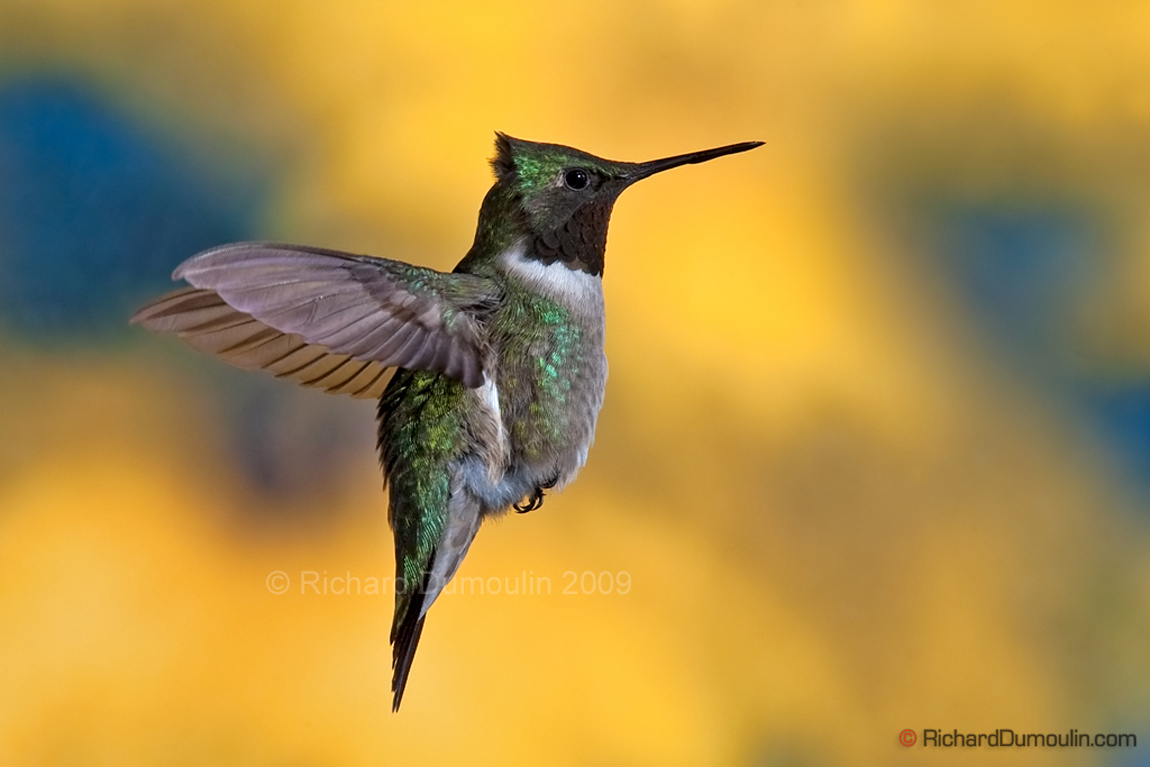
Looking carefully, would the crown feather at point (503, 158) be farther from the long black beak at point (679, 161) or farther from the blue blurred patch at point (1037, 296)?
the blue blurred patch at point (1037, 296)

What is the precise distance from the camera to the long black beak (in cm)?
63

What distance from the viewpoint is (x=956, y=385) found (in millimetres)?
1494

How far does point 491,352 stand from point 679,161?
0.55ft

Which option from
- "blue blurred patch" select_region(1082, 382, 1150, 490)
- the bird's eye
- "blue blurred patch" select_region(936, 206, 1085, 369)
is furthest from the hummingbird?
"blue blurred patch" select_region(1082, 382, 1150, 490)

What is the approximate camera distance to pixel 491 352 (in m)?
0.71

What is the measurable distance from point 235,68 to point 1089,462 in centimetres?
121

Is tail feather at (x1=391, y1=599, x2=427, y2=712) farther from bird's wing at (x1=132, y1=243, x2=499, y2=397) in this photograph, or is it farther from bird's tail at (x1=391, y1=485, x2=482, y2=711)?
bird's wing at (x1=132, y1=243, x2=499, y2=397)

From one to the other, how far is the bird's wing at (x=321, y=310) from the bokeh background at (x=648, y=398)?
62 cm

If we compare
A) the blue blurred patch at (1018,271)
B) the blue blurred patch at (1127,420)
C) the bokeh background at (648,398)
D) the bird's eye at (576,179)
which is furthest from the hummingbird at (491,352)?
the blue blurred patch at (1127,420)

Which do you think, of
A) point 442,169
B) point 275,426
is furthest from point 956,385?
point 275,426

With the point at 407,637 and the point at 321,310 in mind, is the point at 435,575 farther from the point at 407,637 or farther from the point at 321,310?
the point at 321,310

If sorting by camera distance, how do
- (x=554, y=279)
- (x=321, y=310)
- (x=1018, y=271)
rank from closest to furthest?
(x=321, y=310) → (x=554, y=279) → (x=1018, y=271)

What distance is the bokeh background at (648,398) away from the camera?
4.38 ft

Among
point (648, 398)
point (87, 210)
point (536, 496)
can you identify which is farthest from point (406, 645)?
point (87, 210)
